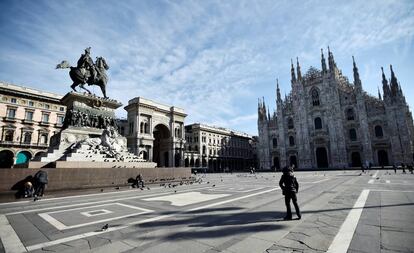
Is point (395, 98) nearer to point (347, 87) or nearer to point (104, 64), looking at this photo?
point (347, 87)

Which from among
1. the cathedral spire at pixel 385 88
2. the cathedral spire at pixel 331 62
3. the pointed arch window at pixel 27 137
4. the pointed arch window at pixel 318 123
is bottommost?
the pointed arch window at pixel 27 137

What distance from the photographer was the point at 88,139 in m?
14.9

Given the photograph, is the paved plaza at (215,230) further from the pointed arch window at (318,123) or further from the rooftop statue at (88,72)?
the pointed arch window at (318,123)

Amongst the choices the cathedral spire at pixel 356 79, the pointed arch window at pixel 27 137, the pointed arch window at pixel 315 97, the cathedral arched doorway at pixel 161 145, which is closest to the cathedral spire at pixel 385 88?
the cathedral spire at pixel 356 79

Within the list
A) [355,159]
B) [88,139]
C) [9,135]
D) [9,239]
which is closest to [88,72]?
[88,139]

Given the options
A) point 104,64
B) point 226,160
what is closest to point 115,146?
point 104,64

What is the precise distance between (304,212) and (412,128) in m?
60.3

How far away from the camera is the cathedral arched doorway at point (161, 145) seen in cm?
4959

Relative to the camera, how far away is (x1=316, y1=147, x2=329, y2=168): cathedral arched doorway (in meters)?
50.5

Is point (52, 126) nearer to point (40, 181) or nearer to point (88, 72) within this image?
point (88, 72)

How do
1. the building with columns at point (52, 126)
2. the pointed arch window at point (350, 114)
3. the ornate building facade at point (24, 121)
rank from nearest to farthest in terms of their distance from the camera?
the ornate building facade at point (24, 121)
the building with columns at point (52, 126)
the pointed arch window at point (350, 114)

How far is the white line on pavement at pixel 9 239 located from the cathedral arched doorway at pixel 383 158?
180 feet

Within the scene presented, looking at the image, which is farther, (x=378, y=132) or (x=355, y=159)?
(x=355, y=159)

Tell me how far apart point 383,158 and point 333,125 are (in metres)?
11.2
